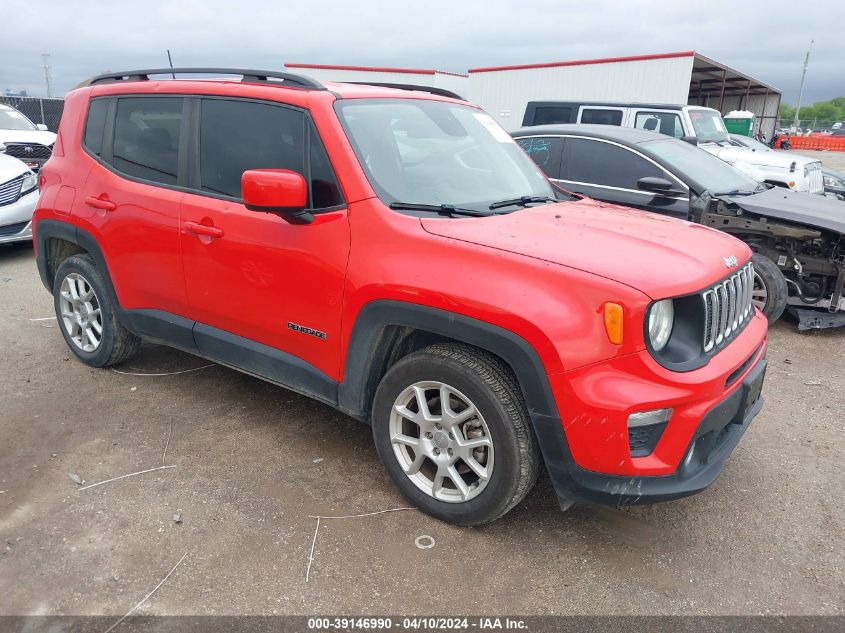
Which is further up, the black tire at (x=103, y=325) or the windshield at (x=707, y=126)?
the windshield at (x=707, y=126)

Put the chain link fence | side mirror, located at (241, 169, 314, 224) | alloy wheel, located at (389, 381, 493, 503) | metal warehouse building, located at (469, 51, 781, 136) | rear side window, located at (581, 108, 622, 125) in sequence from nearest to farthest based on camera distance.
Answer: alloy wheel, located at (389, 381, 493, 503), side mirror, located at (241, 169, 314, 224), rear side window, located at (581, 108, 622, 125), metal warehouse building, located at (469, 51, 781, 136), the chain link fence

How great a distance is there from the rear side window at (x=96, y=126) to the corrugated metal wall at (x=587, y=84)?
15.2m

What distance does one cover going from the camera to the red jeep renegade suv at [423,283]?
243 centimetres

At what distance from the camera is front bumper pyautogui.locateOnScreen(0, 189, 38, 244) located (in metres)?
7.58

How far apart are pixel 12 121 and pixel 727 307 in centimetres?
1160

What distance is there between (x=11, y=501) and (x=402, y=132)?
2567 mm

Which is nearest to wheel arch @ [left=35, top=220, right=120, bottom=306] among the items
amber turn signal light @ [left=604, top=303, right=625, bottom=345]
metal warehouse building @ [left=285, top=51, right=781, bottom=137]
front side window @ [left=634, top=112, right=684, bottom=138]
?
amber turn signal light @ [left=604, top=303, right=625, bottom=345]

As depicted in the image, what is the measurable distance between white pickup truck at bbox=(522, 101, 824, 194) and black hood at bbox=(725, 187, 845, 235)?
4011 mm

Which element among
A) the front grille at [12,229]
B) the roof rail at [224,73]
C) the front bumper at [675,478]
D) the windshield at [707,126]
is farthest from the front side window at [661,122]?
the front bumper at [675,478]

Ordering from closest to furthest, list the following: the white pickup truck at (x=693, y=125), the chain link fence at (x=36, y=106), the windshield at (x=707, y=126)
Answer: the white pickup truck at (x=693, y=125) < the windshield at (x=707, y=126) < the chain link fence at (x=36, y=106)

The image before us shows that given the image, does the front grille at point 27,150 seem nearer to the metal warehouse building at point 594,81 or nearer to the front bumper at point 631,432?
the front bumper at point 631,432

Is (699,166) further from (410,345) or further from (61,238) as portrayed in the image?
(61,238)

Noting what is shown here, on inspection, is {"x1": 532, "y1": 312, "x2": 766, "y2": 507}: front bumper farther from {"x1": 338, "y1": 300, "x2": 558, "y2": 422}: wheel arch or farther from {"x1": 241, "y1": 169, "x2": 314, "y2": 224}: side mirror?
{"x1": 241, "y1": 169, "x2": 314, "y2": 224}: side mirror

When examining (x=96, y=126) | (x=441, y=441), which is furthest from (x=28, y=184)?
(x=441, y=441)
